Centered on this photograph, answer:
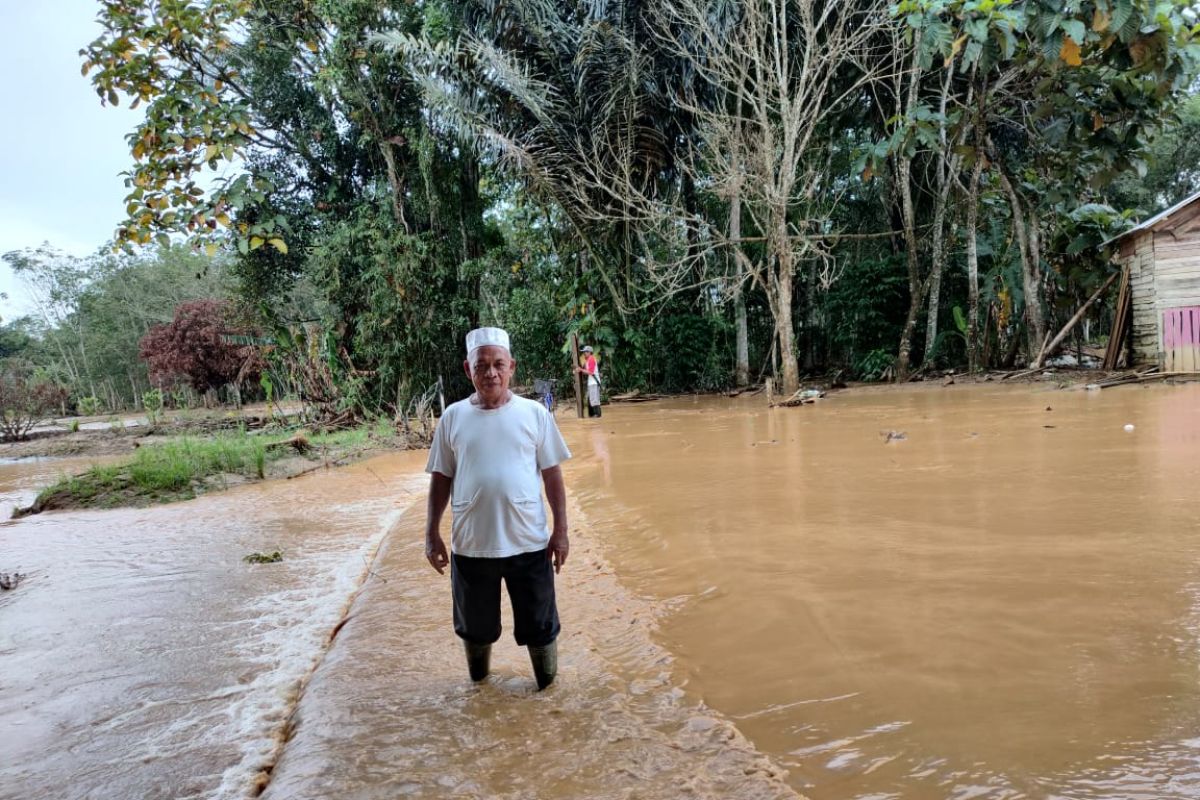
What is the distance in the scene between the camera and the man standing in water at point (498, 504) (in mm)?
2709

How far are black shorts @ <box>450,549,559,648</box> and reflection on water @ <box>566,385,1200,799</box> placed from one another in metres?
0.59

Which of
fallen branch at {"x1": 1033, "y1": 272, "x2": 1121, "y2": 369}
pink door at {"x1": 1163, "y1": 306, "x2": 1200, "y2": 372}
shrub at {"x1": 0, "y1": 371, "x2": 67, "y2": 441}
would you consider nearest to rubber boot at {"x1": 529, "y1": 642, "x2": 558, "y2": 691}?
pink door at {"x1": 1163, "y1": 306, "x2": 1200, "y2": 372}

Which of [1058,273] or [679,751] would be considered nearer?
[679,751]

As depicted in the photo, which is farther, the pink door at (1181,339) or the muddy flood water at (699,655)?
the pink door at (1181,339)

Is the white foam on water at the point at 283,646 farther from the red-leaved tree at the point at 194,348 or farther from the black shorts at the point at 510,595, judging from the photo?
the red-leaved tree at the point at 194,348

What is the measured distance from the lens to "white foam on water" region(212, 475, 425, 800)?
Result: 255 cm

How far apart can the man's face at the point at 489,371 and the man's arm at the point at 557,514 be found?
0.38 metres

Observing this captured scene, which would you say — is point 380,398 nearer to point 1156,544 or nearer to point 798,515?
point 798,515

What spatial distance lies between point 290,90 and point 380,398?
28.0 ft

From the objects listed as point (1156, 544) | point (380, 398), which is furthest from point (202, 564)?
point (380, 398)

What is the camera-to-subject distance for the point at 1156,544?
11.7 ft

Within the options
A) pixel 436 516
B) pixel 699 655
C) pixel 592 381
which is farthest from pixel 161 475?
pixel 699 655

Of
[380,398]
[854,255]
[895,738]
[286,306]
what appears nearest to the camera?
[895,738]

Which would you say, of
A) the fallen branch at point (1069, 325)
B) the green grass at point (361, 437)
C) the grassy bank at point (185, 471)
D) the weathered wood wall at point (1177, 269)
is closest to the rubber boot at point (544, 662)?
the grassy bank at point (185, 471)
